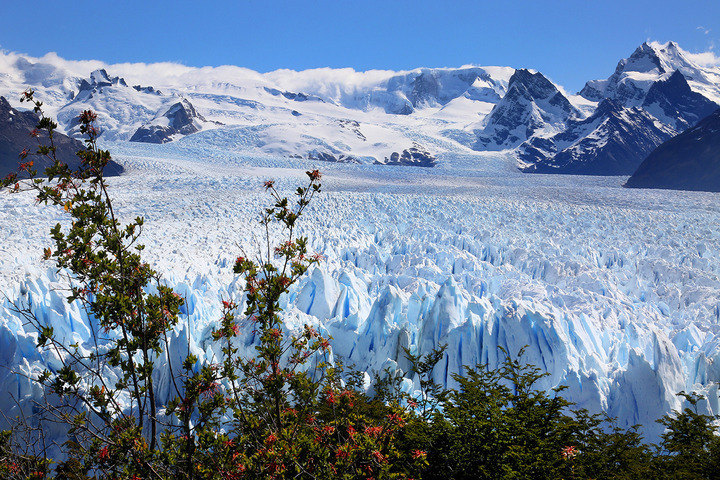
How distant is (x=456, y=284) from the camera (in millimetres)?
11734

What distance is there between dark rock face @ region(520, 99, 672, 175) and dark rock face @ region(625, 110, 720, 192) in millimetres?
21674

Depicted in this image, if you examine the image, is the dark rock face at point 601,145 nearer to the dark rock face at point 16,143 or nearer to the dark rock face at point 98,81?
the dark rock face at point 16,143

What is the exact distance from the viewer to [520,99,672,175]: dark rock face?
265ft

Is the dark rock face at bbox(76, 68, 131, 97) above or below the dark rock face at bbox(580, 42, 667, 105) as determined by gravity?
below

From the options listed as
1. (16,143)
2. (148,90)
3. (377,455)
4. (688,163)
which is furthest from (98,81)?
(377,455)

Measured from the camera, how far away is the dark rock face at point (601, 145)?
8075 centimetres

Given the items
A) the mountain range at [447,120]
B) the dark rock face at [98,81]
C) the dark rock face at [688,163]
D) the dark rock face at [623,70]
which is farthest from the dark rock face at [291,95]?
the dark rock face at [688,163]

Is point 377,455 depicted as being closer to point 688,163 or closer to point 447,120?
point 688,163

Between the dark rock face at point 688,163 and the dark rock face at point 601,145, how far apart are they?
21674 millimetres

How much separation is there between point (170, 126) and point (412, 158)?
36.5 metres

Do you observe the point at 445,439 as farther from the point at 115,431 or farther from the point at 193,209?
the point at 193,209

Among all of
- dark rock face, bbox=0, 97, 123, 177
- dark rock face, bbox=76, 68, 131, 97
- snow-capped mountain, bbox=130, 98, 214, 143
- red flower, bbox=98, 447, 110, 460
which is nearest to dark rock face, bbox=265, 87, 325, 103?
dark rock face, bbox=76, 68, 131, 97

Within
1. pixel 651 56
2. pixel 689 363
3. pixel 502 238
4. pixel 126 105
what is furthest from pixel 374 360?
pixel 651 56

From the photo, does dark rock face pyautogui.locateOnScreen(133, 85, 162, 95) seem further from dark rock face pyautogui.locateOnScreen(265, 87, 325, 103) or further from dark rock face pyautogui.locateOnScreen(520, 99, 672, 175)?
dark rock face pyautogui.locateOnScreen(520, 99, 672, 175)
